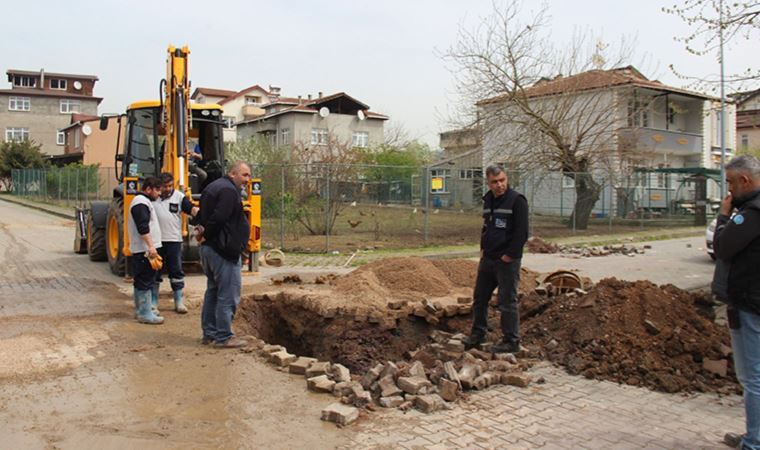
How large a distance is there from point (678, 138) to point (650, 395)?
3640cm

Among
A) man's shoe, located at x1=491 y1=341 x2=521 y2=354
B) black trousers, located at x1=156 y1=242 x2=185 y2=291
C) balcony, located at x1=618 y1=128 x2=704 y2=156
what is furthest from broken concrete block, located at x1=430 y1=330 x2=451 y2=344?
balcony, located at x1=618 y1=128 x2=704 y2=156

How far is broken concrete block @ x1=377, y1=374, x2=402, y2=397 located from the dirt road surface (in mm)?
461

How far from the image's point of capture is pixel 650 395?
546cm

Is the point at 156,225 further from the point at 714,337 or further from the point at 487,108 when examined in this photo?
the point at 487,108

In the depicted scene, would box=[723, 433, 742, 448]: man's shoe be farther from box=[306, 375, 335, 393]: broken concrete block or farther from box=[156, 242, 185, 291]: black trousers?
box=[156, 242, 185, 291]: black trousers

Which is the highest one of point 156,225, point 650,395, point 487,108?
point 487,108

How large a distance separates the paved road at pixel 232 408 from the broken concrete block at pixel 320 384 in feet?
0.37

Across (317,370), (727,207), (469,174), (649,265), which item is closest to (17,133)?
(469,174)

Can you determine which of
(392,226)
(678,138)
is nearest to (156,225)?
(392,226)

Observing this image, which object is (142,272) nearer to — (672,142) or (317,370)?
(317,370)

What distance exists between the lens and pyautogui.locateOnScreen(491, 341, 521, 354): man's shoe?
260 inches

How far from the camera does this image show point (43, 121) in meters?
67.6

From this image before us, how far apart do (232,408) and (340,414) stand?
92cm

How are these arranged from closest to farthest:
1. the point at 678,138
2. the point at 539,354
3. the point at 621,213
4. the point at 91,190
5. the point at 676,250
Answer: the point at 539,354, the point at 676,250, the point at 621,213, the point at 91,190, the point at 678,138
